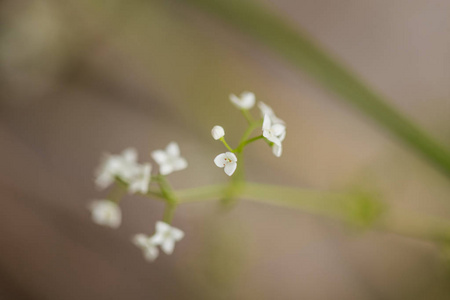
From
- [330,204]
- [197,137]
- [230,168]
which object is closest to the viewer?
[230,168]

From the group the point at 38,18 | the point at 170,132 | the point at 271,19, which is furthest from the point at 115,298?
the point at 271,19

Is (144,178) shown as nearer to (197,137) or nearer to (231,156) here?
(231,156)

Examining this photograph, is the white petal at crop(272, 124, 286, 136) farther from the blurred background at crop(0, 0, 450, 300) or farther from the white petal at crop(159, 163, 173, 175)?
the blurred background at crop(0, 0, 450, 300)

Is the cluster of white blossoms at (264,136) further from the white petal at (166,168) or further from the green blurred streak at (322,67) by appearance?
the green blurred streak at (322,67)

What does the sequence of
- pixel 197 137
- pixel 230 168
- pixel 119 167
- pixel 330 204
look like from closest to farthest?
1. pixel 230 168
2. pixel 119 167
3. pixel 330 204
4. pixel 197 137

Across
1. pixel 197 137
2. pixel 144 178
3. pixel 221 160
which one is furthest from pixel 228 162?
pixel 197 137

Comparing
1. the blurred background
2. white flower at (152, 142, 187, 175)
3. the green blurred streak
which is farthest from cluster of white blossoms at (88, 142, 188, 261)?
the blurred background

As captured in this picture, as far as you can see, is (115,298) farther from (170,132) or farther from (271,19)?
(271,19)
